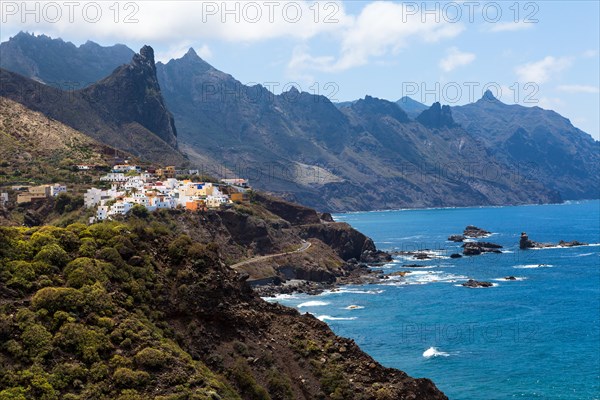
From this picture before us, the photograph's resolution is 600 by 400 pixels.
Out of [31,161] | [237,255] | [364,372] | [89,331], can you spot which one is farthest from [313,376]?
[31,161]

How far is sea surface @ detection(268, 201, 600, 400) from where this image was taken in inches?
2357

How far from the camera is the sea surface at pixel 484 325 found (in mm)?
59875

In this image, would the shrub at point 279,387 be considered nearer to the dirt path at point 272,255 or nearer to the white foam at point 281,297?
the white foam at point 281,297

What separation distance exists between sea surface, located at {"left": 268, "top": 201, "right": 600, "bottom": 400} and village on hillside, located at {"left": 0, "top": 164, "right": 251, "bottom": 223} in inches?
1318

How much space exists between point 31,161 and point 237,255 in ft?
195

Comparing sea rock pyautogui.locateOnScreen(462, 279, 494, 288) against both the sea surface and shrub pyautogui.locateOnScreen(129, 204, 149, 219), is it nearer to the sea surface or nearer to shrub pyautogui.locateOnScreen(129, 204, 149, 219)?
the sea surface

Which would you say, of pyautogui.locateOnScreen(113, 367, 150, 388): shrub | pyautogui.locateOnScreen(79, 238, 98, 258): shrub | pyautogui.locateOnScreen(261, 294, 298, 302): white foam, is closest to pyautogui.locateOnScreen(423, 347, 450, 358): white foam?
pyautogui.locateOnScreen(261, 294, 298, 302): white foam

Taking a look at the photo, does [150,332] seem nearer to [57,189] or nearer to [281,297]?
[281,297]

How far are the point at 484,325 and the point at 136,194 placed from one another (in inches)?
2727

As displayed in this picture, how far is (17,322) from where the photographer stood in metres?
30.0

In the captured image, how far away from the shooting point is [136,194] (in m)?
123

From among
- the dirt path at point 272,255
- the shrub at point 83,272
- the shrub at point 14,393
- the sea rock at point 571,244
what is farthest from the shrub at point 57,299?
the sea rock at point 571,244

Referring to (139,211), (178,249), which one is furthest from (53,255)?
(139,211)

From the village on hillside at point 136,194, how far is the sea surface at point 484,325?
33465mm
